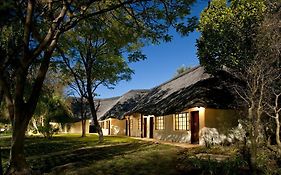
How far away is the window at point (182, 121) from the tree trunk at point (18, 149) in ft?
55.6

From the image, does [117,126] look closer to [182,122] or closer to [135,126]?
[135,126]

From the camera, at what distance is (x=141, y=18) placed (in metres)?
14.0

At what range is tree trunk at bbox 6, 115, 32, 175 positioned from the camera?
12.3m

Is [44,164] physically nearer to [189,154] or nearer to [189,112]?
[189,154]

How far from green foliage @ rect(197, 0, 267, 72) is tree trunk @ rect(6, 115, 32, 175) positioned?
1274cm

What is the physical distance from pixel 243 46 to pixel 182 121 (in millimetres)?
10050

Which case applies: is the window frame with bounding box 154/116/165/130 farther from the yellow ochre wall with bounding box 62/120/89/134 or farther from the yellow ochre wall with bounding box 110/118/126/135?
the yellow ochre wall with bounding box 62/120/89/134

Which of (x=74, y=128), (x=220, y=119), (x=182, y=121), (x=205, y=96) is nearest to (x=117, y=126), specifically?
(x=74, y=128)

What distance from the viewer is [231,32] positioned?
21.3m

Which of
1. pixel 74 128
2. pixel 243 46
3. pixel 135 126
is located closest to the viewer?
pixel 243 46

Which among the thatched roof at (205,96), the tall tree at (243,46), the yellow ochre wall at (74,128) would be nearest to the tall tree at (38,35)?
the tall tree at (243,46)

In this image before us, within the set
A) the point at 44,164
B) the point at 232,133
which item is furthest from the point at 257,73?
the point at 44,164

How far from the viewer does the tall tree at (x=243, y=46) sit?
718 inches

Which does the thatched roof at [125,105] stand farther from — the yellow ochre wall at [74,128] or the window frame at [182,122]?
the window frame at [182,122]
